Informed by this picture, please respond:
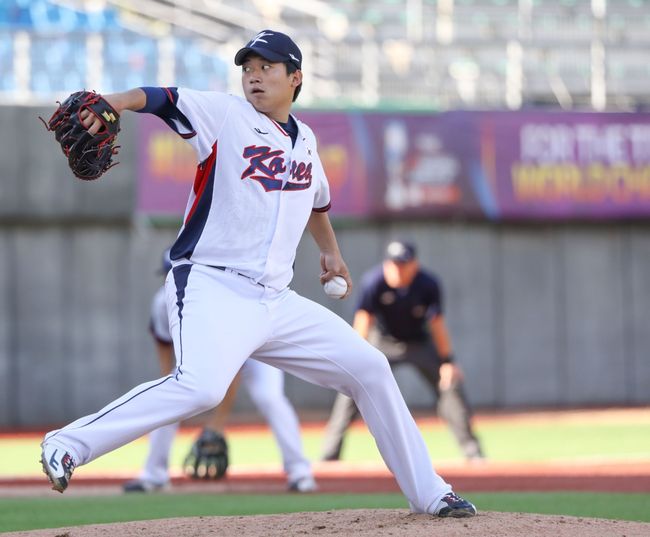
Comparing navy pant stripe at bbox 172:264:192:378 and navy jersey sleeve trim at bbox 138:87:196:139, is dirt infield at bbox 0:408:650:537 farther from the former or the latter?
navy jersey sleeve trim at bbox 138:87:196:139

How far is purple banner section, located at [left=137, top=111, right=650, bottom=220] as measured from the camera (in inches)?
587

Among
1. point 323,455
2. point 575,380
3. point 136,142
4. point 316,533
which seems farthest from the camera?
point 575,380

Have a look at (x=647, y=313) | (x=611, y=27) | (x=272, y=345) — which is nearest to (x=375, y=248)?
(x=647, y=313)

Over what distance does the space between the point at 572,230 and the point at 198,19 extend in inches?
226

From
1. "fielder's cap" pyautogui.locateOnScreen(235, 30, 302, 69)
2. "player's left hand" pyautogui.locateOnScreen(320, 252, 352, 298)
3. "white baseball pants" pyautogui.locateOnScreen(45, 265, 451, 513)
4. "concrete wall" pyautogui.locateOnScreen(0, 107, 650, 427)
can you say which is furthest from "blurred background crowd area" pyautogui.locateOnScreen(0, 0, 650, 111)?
"white baseball pants" pyautogui.locateOnScreen(45, 265, 451, 513)

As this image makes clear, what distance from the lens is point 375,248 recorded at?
1510 centimetres

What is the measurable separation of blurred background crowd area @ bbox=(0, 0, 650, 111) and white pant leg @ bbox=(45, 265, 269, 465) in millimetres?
10201

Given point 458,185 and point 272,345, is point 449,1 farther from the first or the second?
point 272,345

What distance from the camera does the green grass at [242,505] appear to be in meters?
5.86

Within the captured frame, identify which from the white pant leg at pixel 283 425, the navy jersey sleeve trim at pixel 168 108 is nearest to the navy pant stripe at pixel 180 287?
the navy jersey sleeve trim at pixel 168 108

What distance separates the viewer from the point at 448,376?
378 inches

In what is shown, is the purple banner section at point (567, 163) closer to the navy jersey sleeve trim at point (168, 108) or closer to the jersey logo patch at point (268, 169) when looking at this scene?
the jersey logo patch at point (268, 169)

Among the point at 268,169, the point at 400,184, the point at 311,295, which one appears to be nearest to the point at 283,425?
the point at 268,169

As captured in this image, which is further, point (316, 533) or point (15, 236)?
point (15, 236)
